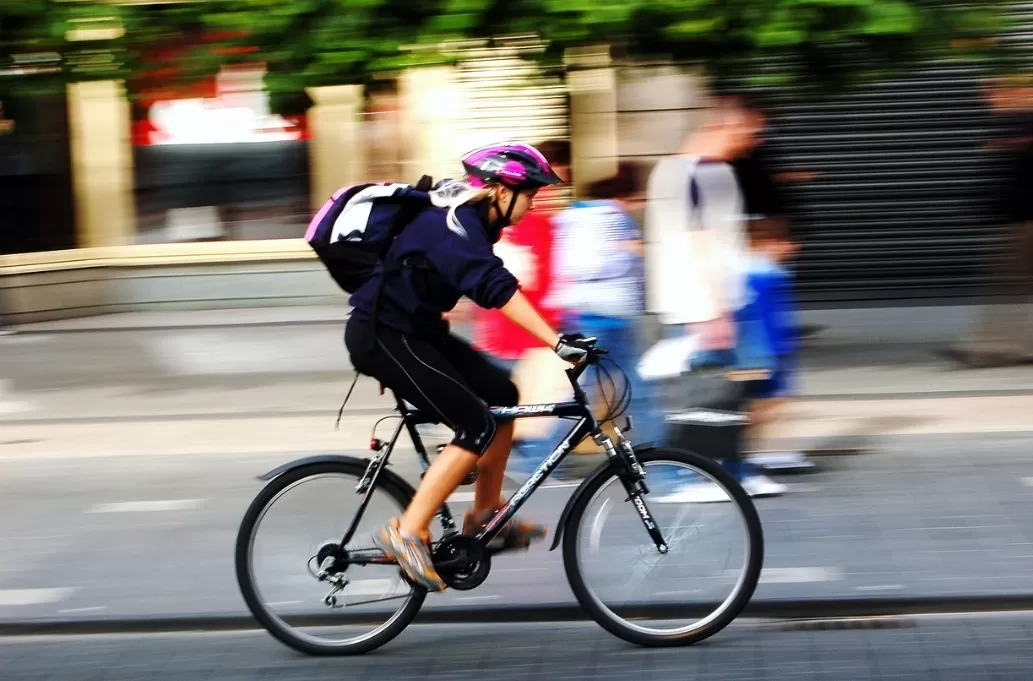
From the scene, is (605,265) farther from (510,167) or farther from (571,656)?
(571,656)

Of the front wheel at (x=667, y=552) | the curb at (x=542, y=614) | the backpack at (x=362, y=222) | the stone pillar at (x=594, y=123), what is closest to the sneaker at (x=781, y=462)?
the curb at (x=542, y=614)

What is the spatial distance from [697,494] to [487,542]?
0.68m

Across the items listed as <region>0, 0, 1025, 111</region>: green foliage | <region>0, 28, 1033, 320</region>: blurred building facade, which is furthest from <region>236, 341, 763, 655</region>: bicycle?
<region>0, 28, 1033, 320</region>: blurred building facade

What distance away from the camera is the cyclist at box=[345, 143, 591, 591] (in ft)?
14.0

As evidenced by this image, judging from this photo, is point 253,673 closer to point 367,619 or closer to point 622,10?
point 367,619

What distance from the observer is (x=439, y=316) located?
448 cm

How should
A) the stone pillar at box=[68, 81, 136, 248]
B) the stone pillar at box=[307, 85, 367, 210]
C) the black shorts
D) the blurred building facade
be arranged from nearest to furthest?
the black shorts, the blurred building facade, the stone pillar at box=[307, 85, 367, 210], the stone pillar at box=[68, 81, 136, 248]

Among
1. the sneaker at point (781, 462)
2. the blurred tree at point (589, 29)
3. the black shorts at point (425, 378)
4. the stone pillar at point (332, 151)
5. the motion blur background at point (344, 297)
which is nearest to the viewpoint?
the black shorts at point (425, 378)

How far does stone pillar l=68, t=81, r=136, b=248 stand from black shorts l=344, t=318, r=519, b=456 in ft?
31.3

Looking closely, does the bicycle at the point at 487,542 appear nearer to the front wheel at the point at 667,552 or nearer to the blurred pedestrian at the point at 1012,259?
the front wheel at the point at 667,552

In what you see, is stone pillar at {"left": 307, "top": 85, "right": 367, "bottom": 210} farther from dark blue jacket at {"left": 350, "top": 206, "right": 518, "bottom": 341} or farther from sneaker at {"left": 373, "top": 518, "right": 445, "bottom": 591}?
sneaker at {"left": 373, "top": 518, "right": 445, "bottom": 591}

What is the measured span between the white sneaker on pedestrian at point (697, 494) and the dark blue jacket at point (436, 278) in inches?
32.8

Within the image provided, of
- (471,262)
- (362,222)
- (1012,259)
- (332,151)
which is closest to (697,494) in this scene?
(471,262)

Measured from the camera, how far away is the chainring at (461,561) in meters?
4.47
